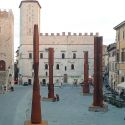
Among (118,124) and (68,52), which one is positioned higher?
(68,52)

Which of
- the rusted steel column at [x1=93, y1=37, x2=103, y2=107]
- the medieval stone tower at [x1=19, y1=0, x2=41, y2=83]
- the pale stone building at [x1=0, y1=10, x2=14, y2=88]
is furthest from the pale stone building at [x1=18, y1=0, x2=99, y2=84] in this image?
the rusted steel column at [x1=93, y1=37, x2=103, y2=107]

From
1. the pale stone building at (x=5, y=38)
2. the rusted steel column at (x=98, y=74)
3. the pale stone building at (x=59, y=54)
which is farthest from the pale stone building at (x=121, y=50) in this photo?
the pale stone building at (x=59, y=54)

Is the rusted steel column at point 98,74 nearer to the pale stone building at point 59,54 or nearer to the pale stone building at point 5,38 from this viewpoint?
the pale stone building at point 5,38

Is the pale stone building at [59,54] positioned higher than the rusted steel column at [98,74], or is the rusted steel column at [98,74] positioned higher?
the pale stone building at [59,54]

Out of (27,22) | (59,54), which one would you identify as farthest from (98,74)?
(59,54)

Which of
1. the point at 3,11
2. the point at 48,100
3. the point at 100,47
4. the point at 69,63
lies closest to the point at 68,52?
the point at 69,63

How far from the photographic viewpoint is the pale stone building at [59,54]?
82.0m

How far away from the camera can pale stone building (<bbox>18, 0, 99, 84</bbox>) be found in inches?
3228

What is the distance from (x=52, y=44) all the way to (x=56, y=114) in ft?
190

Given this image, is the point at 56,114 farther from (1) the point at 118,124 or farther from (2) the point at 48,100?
(2) the point at 48,100

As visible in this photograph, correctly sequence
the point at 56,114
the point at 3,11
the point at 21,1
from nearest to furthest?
the point at 56,114 → the point at 3,11 → the point at 21,1

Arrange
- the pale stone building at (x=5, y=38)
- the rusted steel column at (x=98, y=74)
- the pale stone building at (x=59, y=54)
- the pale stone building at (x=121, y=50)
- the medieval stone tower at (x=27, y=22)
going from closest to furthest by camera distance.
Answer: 1. the rusted steel column at (x=98, y=74)
2. the pale stone building at (x=121, y=50)
3. the pale stone building at (x=5, y=38)
4. the medieval stone tower at (x=27, y=22)
5. the pale stone building at (x=59, y=54)

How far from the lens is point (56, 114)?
26328 millimetres

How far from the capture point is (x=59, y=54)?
83875 millimetres
